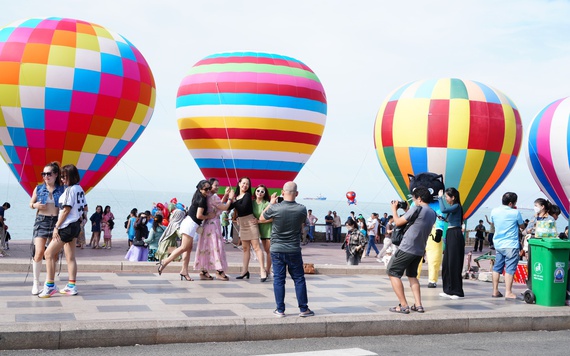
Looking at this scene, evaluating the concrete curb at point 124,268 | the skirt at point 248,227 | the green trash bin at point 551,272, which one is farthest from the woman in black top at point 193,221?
the green trash bin at point 551,272

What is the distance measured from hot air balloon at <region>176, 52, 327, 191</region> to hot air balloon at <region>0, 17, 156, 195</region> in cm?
396

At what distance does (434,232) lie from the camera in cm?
1194

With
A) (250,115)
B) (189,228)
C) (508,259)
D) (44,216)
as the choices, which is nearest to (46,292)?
(44,216)

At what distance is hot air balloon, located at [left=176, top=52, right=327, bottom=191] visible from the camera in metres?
26.8

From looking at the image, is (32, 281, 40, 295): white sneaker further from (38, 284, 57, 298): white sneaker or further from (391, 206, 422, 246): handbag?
(391, 206, 422, 246): handbag

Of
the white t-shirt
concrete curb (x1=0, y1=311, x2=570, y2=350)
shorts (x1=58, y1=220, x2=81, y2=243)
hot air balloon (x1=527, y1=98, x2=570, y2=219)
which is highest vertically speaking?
hot air balloon (x1=527, y1=98, x2=570, y2=219)

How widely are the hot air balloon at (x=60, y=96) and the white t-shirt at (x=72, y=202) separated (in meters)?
14.0

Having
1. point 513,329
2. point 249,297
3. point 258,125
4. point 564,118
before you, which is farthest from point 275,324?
point 564,118

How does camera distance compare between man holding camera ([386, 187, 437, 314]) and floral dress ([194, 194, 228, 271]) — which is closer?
man holding camera ([386, 187, 437, 314])

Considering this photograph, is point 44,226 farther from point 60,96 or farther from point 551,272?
point 60,96

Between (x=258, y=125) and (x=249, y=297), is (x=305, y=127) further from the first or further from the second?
(x=249, y=297)

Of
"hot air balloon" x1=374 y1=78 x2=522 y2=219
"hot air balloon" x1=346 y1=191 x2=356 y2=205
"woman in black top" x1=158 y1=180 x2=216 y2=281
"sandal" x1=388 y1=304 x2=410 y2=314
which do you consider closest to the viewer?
"sandal" x1=388 y1=304 x2=410 y2=314

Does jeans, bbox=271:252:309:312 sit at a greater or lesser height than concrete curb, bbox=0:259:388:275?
greater

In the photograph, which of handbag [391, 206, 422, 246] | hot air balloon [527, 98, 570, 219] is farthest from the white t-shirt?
hot air balloon [527, 98, 570, 219]
